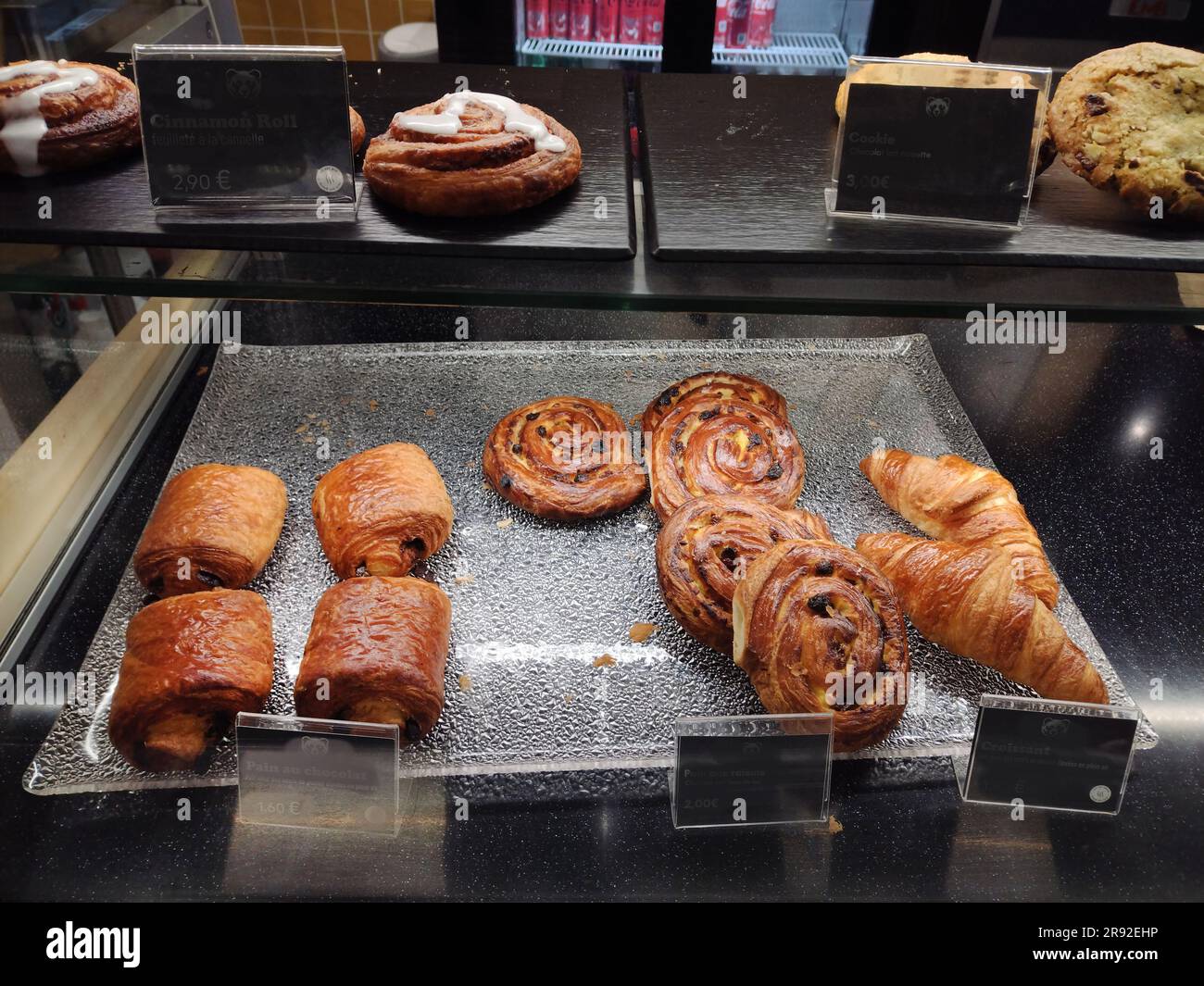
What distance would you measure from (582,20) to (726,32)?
0.45 metres

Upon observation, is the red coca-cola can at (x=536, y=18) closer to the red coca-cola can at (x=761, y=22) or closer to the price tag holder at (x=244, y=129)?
the red coca-cola can at (x=761, y=22)

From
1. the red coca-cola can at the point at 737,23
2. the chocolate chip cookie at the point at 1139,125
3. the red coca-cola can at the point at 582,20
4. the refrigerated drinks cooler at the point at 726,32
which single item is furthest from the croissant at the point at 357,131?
the red coca-cola can at the point at 737,23

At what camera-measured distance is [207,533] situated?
1.51 metres

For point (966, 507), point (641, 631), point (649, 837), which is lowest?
point (649, 837)

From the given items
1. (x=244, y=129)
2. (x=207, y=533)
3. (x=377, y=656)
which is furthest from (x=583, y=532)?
(x=244, y=129)

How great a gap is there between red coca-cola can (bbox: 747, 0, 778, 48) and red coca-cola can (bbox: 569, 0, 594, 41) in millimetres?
491

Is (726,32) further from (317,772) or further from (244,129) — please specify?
(317,772)

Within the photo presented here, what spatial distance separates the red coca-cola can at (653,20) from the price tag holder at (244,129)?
2.01m

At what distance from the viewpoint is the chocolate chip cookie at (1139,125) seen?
1.17 metres

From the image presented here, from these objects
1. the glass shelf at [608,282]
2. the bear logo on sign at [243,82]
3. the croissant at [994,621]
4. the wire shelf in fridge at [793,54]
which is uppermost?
the bear logo on sign at [243,82]

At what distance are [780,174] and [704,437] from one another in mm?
543

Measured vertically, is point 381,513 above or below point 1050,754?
above
